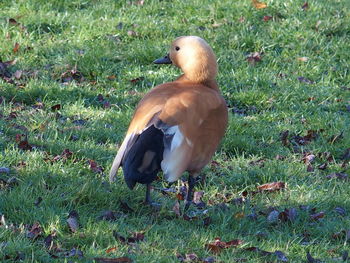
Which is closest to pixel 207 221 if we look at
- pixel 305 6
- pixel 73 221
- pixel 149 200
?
pixel 149 200

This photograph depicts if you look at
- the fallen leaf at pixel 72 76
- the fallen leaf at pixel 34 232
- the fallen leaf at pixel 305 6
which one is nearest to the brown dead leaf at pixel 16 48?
the fallen leaf at pixel 72 76

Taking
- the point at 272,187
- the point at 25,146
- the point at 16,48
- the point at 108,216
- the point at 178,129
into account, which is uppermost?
the point at 178,129

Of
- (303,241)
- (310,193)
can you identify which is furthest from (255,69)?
(303,241)

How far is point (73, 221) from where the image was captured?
17.5ft

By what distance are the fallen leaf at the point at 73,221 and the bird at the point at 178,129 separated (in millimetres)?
369

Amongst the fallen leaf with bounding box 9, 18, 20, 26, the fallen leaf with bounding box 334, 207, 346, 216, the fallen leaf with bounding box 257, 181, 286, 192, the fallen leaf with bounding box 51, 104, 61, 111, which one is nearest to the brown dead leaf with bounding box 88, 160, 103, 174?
the fallen leaf with bounding box 257, 181, 286, 192

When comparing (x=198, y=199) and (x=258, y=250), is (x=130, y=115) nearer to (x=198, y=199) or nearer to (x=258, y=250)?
(x=198, y=199)

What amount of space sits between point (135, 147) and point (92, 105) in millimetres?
2652

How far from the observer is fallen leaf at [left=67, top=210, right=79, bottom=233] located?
5.23m

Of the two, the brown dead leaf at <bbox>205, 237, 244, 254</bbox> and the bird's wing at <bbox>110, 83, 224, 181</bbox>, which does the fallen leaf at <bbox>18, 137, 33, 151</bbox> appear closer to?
the bird's wing at <bbox>110, 83, 224, 181</bbox>

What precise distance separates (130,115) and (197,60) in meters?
1.50

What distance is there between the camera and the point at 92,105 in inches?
317

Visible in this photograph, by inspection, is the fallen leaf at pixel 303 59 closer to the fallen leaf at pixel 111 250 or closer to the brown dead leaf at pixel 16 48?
the brown dead leaf at pixel 16 48

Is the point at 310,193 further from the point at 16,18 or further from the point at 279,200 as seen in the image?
the point at 16,18
